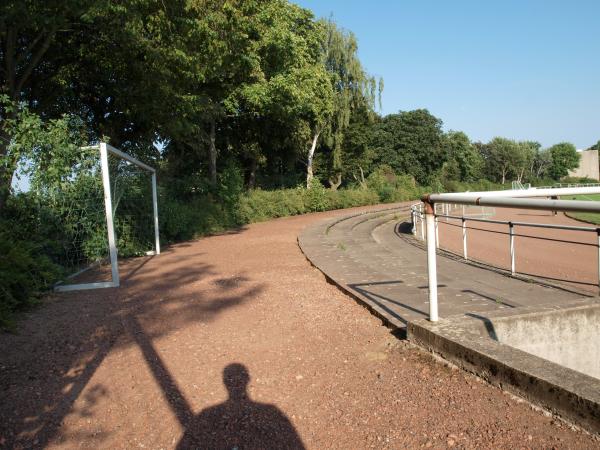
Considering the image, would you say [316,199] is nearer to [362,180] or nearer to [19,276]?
[362,180]

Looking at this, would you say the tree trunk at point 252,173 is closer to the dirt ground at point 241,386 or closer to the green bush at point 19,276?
the green bush at point 19,276

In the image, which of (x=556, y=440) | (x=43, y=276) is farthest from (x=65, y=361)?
(x=556, y=440)

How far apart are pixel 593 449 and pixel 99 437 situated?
2.79 meters

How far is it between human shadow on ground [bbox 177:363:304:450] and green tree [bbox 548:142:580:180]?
10995cm

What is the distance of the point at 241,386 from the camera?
364 cm

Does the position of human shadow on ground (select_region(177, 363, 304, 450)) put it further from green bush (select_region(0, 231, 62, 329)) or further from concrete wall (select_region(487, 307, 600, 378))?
green bush (select_region(0, 231, 62, 329))

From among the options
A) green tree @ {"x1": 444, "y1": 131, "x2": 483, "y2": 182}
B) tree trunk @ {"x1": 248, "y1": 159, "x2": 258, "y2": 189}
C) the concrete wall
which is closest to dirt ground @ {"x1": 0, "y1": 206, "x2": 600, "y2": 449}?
the concrete wall

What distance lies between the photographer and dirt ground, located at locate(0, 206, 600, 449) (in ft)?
9.34

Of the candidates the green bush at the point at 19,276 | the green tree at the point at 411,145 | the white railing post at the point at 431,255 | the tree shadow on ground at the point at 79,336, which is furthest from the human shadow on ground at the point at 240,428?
the green tree at the point at 411,145

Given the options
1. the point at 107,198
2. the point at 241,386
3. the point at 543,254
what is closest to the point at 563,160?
the point at 543,254

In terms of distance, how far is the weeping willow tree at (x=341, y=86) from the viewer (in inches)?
1505

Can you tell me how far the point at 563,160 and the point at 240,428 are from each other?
11320cm

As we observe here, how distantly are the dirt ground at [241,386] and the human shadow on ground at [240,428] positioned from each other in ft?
0.03

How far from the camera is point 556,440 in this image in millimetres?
2574
